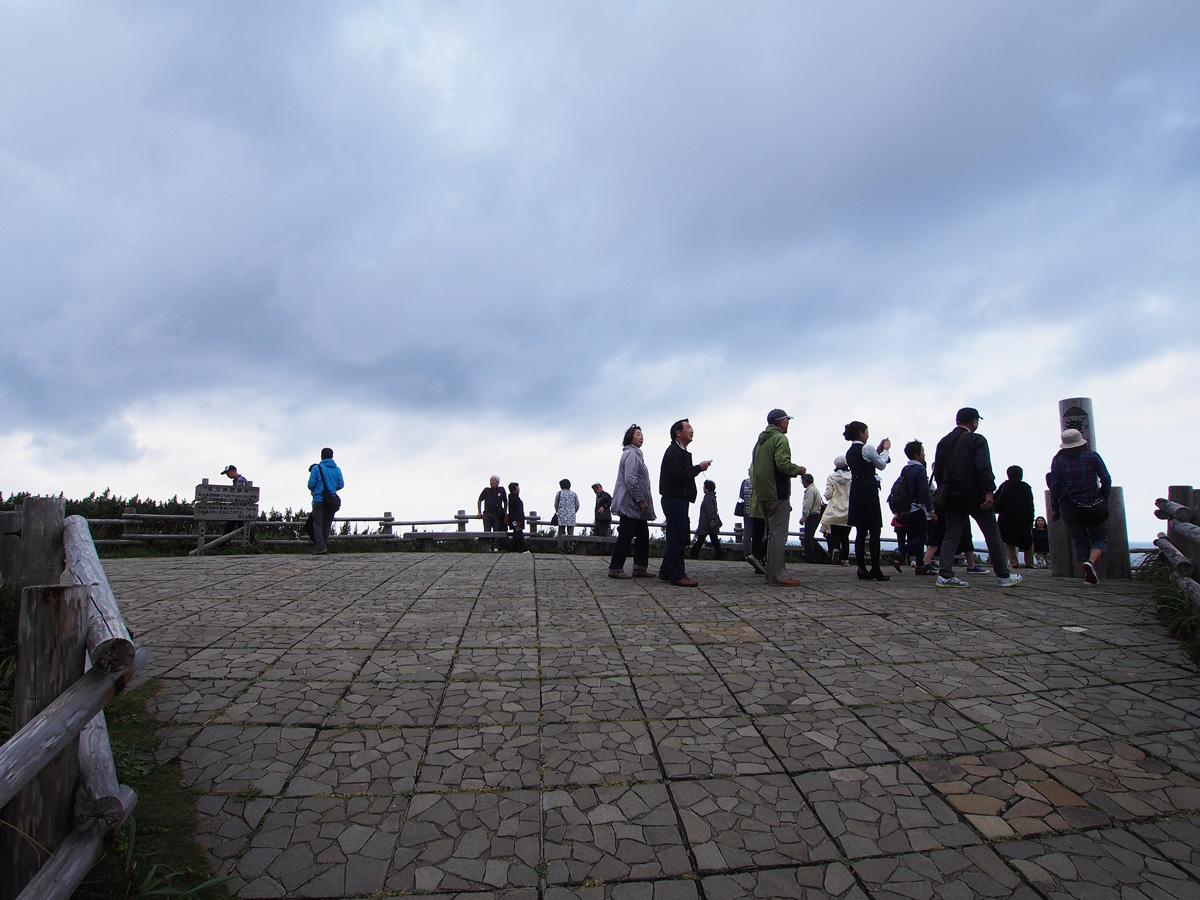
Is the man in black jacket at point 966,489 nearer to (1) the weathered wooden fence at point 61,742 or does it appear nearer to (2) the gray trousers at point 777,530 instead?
(2) the gray trousers at point 777,530

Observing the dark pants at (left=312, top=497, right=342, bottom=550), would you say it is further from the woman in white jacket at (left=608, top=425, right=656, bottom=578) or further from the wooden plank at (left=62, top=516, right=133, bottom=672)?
the wooden plank at (left=62, top=516, right=133, bottom=672)

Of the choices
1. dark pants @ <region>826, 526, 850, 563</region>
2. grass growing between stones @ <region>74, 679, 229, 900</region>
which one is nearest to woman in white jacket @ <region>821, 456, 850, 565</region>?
dark pants @ <region>826, 526, 850, 563</region>

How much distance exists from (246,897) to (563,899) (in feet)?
3.97

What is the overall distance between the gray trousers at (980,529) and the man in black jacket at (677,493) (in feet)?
10.3

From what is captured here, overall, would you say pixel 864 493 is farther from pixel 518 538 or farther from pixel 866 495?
pixel 518 538

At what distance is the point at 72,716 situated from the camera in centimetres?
221

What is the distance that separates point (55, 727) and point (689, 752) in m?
2.73

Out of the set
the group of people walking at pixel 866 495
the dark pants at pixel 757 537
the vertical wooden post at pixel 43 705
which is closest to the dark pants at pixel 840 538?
the group of people walking at pixel 866 495

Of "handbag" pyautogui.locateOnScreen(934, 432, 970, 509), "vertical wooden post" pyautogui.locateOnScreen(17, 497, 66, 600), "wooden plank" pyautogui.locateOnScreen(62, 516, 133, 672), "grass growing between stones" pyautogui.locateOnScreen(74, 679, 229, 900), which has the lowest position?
"grass growing between stones" pyautogui.locateOnScreen(74, 679, 229, 900)

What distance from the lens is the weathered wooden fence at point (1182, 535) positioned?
559 cm

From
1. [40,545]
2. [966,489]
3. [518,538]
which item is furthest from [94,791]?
[518,538]

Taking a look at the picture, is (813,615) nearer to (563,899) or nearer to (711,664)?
(711,664)

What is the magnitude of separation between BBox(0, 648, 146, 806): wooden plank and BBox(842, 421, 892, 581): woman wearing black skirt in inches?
306

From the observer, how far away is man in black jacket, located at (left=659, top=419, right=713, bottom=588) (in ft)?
26.8
